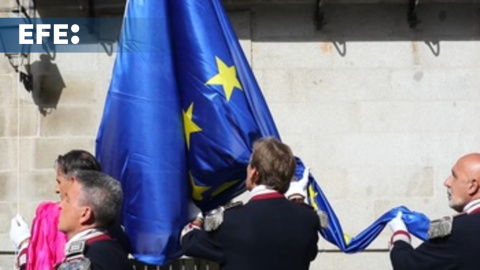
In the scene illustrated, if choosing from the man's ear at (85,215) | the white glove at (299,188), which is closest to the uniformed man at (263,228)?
the white glove at (299,188)

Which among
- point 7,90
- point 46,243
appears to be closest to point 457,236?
point 46,243

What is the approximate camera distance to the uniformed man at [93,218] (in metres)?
3.09

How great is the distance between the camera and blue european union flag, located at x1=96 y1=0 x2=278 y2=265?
15.1 feet

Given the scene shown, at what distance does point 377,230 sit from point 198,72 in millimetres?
1275

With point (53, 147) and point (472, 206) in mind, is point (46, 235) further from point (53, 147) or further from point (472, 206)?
point (53, 147)

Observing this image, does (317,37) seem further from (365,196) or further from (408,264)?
(408,264)

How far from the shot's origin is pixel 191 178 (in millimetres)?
4691

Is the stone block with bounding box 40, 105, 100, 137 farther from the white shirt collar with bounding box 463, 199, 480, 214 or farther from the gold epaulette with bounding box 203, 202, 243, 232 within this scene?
the white shirt collar with bounding box 463, 199, 480, 214

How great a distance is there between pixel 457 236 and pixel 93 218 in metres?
1.49

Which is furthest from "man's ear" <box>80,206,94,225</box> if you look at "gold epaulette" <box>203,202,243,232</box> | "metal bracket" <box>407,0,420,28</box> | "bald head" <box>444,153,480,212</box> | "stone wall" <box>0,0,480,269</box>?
"metal bracket" <box>407,0,420,28</box>

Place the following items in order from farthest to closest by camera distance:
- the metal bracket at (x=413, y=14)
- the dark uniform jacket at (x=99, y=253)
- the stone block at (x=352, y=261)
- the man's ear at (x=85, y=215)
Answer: the metal bracket at (x=413, y=14), the stone block at (x=352, y=261), the man's ear at (x=85, y=215), the dark uniform jacket at (x=99, y=253)

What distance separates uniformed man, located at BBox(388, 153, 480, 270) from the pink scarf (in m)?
1.54

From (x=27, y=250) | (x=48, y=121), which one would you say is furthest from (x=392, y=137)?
(x=27, y=250)

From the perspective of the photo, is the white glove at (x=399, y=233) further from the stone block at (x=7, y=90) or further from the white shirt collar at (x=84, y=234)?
the stone block at (x=7, y=90)
